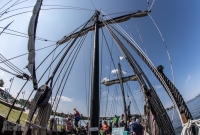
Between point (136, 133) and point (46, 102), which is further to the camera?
point (136, 133)

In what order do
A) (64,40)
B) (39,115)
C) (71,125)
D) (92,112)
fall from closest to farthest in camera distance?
(39,115), (92,112), (64,40), (71,125)

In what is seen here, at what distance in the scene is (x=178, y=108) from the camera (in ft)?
10.9

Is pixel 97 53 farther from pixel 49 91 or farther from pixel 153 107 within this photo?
pixel 153 107

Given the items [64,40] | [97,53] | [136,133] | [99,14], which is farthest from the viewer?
[64,40]

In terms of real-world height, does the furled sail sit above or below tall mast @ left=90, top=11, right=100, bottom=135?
above

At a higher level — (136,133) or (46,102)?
(46,102)

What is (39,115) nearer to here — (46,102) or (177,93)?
(46,102)

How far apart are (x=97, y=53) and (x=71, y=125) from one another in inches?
394

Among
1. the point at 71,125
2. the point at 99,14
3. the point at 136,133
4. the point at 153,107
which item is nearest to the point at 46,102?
the point at 153,107

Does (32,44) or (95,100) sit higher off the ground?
(32,44)

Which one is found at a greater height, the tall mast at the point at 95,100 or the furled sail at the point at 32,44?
the furled sail at the point at 32,44

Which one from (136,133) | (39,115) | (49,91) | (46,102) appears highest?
(49,91)

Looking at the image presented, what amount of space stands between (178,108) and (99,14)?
5.71 meters

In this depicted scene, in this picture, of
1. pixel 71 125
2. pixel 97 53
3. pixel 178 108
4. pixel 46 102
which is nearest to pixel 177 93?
pixel 178 108
